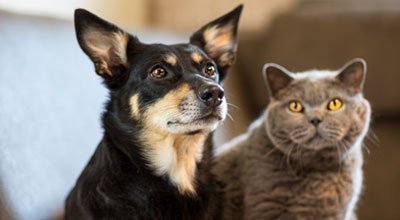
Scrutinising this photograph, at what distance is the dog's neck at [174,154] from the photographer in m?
1.61

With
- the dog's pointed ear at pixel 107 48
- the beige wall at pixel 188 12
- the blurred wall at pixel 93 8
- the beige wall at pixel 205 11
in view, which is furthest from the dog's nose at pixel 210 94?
the beige wall at pixel 205 11

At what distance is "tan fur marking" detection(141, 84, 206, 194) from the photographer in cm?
154

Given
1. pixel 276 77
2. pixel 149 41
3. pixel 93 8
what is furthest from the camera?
pixel 93 8

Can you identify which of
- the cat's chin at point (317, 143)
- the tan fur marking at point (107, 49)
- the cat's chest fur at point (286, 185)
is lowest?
the cat's chest fur at point (286, 185)

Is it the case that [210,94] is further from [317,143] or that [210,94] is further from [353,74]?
[353,74]

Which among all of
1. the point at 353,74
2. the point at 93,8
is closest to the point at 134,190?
the point at 353,74

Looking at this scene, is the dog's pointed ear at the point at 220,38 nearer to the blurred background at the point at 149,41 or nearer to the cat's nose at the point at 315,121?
the cat's nose at the point at 315,121

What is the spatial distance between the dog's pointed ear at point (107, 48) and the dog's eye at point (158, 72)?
0.32 ft

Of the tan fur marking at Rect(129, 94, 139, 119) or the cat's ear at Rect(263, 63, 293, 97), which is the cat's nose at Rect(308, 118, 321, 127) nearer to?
the cat's ear at Rect(263, 63, 293, 97)

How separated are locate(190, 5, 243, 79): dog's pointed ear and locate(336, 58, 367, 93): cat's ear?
0.38m

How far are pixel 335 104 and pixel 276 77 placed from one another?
0.22m

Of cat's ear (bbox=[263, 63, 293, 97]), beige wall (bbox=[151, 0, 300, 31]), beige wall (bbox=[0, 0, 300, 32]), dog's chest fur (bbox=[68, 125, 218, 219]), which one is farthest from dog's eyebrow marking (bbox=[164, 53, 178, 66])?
beige wall (bbox=[151, 0, 300, 31])

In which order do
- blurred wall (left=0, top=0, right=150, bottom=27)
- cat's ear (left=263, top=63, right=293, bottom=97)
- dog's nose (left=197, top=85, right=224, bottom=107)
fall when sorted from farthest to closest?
blurred wall (left=0, top=0, right=150, bottom=27) → cat's ear (left=263, top=63, right=293, bottom=97) → dog's nose (left=197, top=85, right=224, bottom=107)

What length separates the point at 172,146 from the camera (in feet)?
5.39
